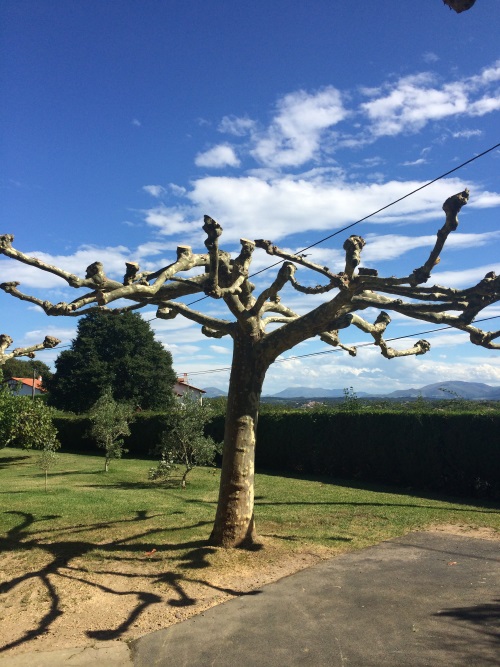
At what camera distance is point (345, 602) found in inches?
238

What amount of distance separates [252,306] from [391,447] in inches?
420

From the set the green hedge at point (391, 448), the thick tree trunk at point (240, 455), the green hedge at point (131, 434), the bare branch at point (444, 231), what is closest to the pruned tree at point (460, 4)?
the bare branch at point (444, 231)

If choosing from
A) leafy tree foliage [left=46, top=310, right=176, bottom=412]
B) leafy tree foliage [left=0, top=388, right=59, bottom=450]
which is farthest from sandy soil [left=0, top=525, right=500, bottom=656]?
leafy tree foliage [left=46, top=310, right=176, bottom=412]

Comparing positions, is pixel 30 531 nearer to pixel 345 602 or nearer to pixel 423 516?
pixel 345 602

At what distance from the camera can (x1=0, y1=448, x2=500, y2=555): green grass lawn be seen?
9352 millimetres

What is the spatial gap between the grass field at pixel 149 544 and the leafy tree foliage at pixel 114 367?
25938mm

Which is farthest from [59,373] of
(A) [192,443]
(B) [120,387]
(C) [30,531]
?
(C) [30,531]

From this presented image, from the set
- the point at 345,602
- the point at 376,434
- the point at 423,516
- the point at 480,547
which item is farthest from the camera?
the point at 376,434

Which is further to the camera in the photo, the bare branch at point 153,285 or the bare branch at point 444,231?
the bare branch at point 444,231

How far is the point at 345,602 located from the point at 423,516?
5963mm

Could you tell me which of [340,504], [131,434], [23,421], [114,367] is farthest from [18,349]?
[114,367]

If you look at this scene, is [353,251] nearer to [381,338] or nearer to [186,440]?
[381,338]

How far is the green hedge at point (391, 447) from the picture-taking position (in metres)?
14.8

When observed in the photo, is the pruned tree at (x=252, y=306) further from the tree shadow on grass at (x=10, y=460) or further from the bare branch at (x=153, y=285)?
the tree shadow on grass at (x=10, y=460)
